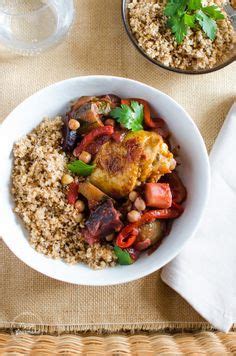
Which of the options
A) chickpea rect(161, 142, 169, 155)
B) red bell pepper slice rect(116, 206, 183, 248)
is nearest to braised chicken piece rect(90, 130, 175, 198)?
chickpea rect(161, 142, 169, 155)

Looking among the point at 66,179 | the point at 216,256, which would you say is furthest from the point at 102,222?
the point at 216,256

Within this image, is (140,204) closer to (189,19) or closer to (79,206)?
(79,206)

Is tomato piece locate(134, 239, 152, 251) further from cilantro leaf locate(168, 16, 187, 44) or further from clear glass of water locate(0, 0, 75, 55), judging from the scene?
clear glass of water locate(0, 0, 75, 55)

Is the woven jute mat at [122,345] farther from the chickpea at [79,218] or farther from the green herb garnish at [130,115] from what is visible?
the green herb garnish at [130,115]

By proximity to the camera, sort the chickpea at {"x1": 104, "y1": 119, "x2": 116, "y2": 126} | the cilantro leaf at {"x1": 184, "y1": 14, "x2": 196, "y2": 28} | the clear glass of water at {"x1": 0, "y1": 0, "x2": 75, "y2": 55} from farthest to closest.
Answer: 1. the clear glass of water at {"x1": 0, "y1": 0, "x2": 75, "y2": 55}
2. the cilantro leaf at {"x1": 184, "y1": 14, "x2": 196, "y2": 28}
3. the chickpea at {"x1": 104, "y1": 119, "x2": 116, "y2": 126}

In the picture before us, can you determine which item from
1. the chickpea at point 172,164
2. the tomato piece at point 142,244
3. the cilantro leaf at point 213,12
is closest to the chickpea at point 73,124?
the chickpea at point 172,164

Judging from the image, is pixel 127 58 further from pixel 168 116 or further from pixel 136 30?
pixel 168 116
